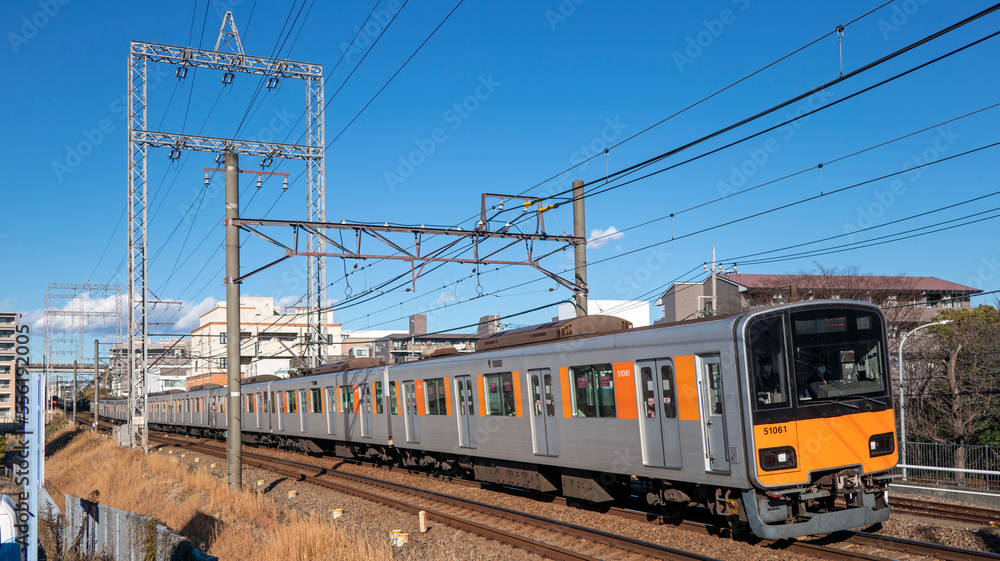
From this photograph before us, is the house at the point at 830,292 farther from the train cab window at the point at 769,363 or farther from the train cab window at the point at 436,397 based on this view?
the train cab window at the point at 769,363

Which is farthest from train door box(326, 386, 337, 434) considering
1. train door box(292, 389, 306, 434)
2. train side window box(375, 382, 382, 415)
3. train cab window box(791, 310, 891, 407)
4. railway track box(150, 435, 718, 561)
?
train cab window box(791, 310, 891, 407)

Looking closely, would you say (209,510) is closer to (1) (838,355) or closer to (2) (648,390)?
(2) (648,390)

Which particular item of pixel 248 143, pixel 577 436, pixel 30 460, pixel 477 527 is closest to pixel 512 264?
pixel 577 436

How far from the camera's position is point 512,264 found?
680 inches

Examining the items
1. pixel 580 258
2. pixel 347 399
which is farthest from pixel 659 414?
pixel 347 399

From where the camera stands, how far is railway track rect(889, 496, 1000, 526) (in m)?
10.6

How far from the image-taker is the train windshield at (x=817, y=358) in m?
9.13

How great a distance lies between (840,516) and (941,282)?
191ft

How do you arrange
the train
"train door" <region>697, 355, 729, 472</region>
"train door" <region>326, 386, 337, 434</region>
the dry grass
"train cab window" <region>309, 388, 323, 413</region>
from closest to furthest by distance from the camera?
the train
"train door" <region>697, 355, 729, 472</region>
the dry grass
"train door" <region>326, 386, 337, 434</region>
"train cab window" <region>309, 388, 323, 413</region>

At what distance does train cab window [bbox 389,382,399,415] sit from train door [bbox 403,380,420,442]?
493 millimetres

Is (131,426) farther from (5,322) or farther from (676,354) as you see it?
(5,322)

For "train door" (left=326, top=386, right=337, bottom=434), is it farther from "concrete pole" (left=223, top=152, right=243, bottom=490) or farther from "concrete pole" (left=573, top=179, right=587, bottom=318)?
"concrete pole" (left=573, top=179, right=587, bottom=318)

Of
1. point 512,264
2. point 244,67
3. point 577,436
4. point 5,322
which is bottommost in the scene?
point 577,436

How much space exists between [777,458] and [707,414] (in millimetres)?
979
